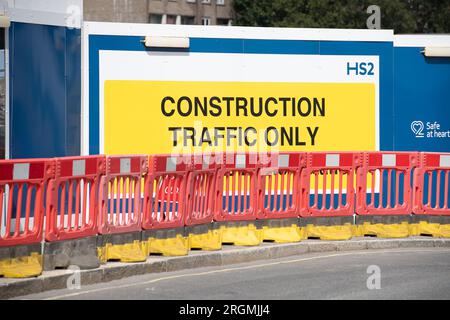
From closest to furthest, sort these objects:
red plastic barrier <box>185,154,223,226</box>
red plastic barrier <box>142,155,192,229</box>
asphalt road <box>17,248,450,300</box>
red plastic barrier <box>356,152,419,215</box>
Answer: asphalt road <box>17,248,450,300</box> < red plastic barrier <box>142,155,192,229</box> < red plastic barrier <box>185,154,223,226</box> < red plastic barrier <box>356,152,419,215</box>

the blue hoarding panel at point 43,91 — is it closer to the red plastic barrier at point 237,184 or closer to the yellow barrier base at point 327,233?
the red plastic barrier at point 237,184

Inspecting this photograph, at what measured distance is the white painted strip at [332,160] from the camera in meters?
17.2

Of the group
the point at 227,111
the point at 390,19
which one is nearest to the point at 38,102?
the point at 227,111

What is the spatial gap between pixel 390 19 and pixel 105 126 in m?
75.7

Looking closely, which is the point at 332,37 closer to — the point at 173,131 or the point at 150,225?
the point at 173,131

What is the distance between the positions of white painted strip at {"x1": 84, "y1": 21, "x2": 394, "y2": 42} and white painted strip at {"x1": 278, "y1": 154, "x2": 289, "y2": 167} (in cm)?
333

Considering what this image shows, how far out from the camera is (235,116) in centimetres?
1928

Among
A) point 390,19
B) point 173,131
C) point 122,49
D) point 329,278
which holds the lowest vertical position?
point 329,278

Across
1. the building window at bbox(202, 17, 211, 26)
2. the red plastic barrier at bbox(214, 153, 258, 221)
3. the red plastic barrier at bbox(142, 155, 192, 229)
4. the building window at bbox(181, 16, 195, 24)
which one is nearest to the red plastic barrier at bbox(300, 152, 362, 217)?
the red plastic barrier at bbox(214, 153, 258, 221)

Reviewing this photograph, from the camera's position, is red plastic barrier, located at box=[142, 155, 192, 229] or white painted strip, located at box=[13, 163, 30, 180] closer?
white painted strip, located at box=[13, 163, 30, 180]

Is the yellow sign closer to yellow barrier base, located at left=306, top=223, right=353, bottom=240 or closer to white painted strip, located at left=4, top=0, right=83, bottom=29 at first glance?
white painted strip, located at left=4, top=0, right=83, bottom=29

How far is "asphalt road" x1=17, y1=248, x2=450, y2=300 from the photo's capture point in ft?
38.9

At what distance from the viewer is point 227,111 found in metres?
19.3
